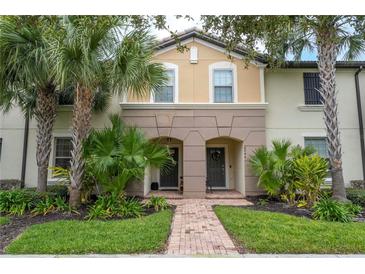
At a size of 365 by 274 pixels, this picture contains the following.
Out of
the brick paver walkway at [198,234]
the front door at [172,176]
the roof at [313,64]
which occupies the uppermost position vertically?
the roof at [313,64]

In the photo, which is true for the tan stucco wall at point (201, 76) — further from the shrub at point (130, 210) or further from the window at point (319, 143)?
the shrub at point (130, 210)

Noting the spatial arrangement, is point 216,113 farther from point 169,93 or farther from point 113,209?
point 113,209

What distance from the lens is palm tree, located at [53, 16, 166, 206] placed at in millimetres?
7082

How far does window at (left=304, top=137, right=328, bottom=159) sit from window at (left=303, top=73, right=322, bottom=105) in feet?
5.99

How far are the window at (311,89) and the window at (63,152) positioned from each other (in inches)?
481

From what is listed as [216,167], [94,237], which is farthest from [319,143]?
[94,237]

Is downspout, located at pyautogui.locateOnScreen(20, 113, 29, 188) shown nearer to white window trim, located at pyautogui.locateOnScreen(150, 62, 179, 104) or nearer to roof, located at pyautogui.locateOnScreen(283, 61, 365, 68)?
white window trim, located at pyautogui.locateOnScreen(150, 62, 179, 104)

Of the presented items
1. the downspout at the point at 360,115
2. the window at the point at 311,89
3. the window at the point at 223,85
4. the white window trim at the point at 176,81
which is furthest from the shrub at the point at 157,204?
the downspout at the point at 360,115

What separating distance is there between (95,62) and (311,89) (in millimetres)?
10725

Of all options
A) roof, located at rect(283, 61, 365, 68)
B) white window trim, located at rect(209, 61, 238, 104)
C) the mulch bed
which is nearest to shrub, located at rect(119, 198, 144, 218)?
the mulch bed

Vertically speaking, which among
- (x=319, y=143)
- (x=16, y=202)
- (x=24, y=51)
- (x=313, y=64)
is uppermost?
(x=313, y=64)

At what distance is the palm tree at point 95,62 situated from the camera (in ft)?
23.2

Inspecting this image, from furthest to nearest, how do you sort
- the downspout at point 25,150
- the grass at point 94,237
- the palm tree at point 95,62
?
the downspout at point 25,150 < the palm tree at point 95,62 < the grass at point 94,237

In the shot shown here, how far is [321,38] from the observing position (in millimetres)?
9555
